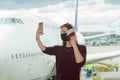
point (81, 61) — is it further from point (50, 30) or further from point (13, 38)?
point (50, 30)

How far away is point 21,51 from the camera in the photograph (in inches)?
448

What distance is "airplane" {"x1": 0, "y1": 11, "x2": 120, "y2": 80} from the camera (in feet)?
34.6

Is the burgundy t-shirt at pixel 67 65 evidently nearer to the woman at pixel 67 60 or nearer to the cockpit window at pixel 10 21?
the woman at pixel 67 60

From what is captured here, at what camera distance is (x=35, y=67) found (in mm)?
12602

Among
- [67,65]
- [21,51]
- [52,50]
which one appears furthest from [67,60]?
[21,51]

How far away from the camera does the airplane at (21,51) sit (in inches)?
415

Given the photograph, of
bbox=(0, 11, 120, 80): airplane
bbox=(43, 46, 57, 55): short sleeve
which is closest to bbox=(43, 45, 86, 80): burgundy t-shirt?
bbox=(43, 46, 57, 55): short sleeve

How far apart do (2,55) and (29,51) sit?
212 cm

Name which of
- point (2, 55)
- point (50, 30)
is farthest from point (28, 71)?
point (50, 30)

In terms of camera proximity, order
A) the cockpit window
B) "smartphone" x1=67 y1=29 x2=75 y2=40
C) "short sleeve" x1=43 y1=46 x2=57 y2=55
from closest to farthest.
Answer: "smartphone" x1=67 y1=29 x2=75 y2=40 < "short sleeve" x1=43 y1=46 x2=57 y2=55 < the cockpit window

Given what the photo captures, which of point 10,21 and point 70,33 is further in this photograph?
point 10,21

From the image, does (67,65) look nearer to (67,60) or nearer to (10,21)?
(67,60)

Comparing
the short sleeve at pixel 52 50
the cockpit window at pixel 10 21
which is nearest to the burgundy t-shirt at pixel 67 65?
→ the short sleeve at pixel 52 50

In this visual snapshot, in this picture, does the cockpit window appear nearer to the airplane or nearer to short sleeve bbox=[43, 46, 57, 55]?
the airplane
